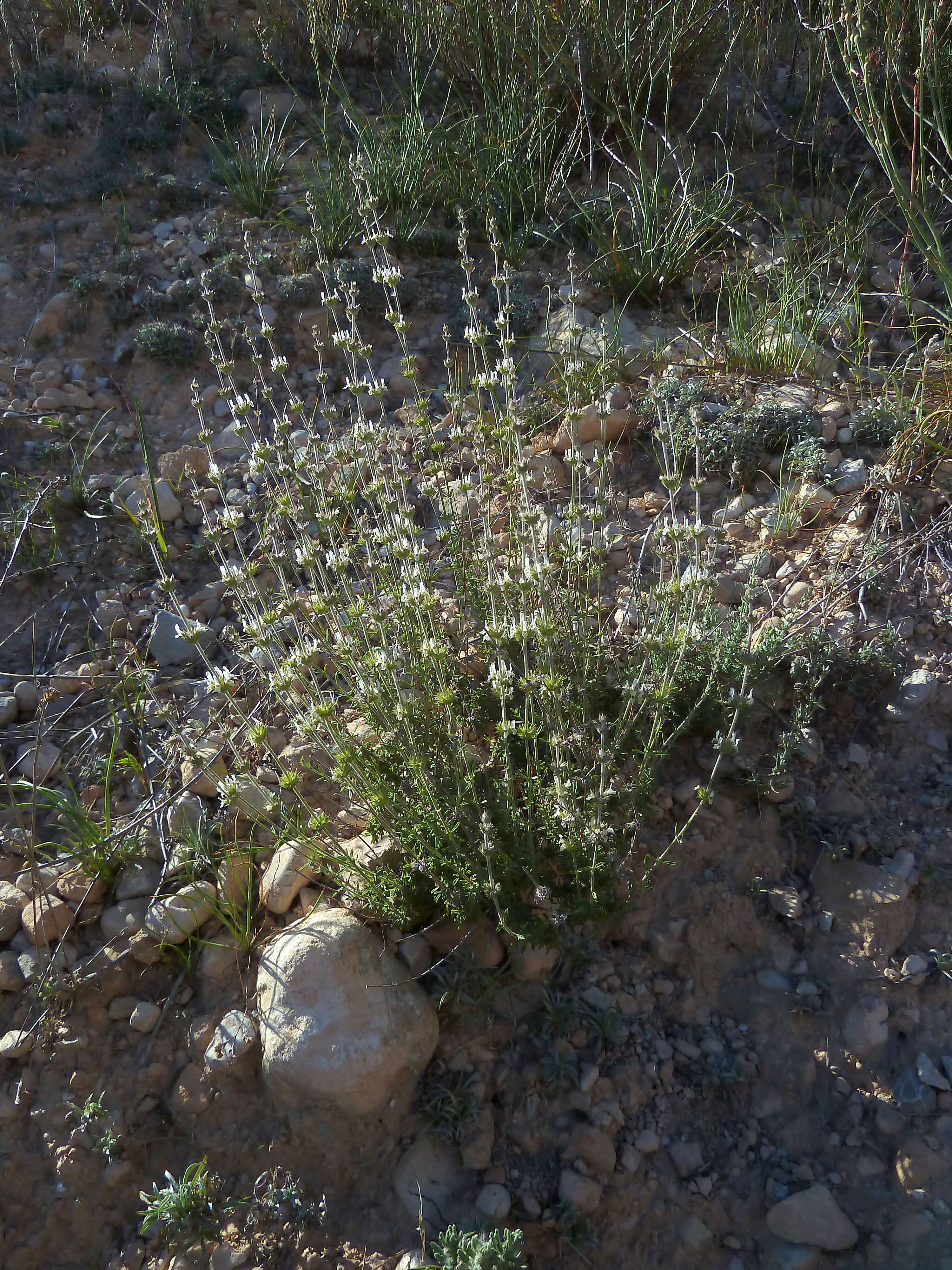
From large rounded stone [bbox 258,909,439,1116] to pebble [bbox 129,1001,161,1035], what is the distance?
35 centimetres

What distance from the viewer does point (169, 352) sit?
5055mm

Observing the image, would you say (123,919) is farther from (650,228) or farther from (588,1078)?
(650,228)

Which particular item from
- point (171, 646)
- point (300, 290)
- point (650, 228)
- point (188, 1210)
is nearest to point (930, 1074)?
point (188, 1210)

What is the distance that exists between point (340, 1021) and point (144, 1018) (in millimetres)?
663

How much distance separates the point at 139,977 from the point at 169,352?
11.1 feet

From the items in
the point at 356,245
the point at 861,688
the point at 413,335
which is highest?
the point at 356,245

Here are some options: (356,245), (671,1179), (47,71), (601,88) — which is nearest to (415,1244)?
(671,1179)

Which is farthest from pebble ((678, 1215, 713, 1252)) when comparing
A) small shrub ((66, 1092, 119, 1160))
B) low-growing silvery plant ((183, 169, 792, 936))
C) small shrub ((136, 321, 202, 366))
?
small shrub ((136, 321, 202, 366))

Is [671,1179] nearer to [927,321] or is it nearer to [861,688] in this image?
[861,688]

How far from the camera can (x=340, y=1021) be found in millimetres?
2695

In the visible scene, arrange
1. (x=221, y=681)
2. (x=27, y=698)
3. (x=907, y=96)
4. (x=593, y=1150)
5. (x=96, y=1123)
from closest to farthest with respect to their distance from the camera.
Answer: (x=221, y=681) < (x=593, y=1150) < (x=96, y=1123) < (x=27, y=698) < (x=907, y=96)

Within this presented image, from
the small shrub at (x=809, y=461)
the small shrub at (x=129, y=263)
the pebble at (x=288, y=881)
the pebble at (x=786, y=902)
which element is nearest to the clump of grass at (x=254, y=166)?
the small shrub at (x=129, y=263)

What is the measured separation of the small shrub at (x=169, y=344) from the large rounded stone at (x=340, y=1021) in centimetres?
342

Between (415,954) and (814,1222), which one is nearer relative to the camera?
(814,1222)
